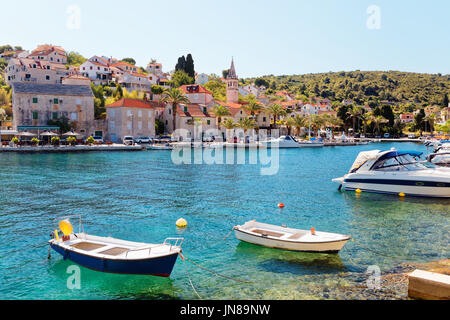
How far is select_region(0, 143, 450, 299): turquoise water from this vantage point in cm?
1442

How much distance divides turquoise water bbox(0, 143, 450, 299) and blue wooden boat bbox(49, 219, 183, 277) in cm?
63

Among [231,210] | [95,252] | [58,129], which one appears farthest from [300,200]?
[58,129]

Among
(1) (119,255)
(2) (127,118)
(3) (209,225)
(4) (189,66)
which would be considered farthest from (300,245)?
(4) (189,66)

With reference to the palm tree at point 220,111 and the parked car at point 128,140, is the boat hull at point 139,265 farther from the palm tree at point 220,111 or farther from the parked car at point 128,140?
the palm tree at point 220,111

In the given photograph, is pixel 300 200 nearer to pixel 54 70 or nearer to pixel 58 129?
pixel 58 129

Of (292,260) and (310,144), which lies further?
(310,144)

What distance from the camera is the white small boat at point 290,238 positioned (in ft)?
55.2

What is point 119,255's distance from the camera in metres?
14.6

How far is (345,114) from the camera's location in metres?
142

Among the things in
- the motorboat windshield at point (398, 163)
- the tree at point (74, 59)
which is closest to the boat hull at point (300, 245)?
the motorboat windshield at point (398, 163)

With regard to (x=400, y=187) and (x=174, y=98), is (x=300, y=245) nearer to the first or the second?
(x=400, y=187)

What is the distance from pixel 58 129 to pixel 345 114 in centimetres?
10201

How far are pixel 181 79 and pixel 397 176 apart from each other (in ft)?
381

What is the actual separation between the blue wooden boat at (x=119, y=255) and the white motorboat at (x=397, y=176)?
74.2ft
